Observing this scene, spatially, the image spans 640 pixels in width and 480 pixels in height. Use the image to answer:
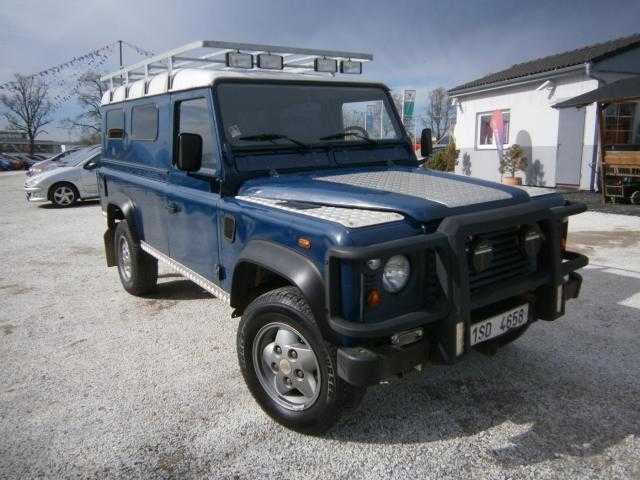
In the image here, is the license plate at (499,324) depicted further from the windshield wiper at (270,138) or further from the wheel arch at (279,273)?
the windshield wiper at (270,138)

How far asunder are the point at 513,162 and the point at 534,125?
1.29 m

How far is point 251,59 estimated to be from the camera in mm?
3980

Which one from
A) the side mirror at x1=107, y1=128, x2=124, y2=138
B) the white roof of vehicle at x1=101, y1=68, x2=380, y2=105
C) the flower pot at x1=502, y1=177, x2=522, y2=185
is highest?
the white roof of vehicle at x1=101, y1=68, x2=380, y2=105

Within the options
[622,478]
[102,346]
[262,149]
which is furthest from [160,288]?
[622,478]

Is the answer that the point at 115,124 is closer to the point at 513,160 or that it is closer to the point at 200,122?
the point at 200,122

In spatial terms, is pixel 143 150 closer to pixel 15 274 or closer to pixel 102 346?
pixel 102 346

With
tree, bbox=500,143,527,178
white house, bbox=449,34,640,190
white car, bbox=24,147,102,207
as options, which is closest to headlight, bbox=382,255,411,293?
white car, bbox=24,147,102,207

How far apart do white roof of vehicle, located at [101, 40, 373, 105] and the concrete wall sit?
11575 millimetres

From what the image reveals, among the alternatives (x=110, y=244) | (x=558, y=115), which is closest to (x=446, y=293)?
(x=110, y=244)

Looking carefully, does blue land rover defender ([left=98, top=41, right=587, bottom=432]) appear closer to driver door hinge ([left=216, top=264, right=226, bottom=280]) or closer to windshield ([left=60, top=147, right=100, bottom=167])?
driver door hinge ([left=216, top=264, right=226, bottom=280])

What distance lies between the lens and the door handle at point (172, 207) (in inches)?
160

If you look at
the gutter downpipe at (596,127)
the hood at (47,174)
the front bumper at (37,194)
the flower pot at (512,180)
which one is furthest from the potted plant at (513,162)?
the front bumper at (37,194)

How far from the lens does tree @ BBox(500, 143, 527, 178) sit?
1525 cm

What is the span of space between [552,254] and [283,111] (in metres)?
2.11
